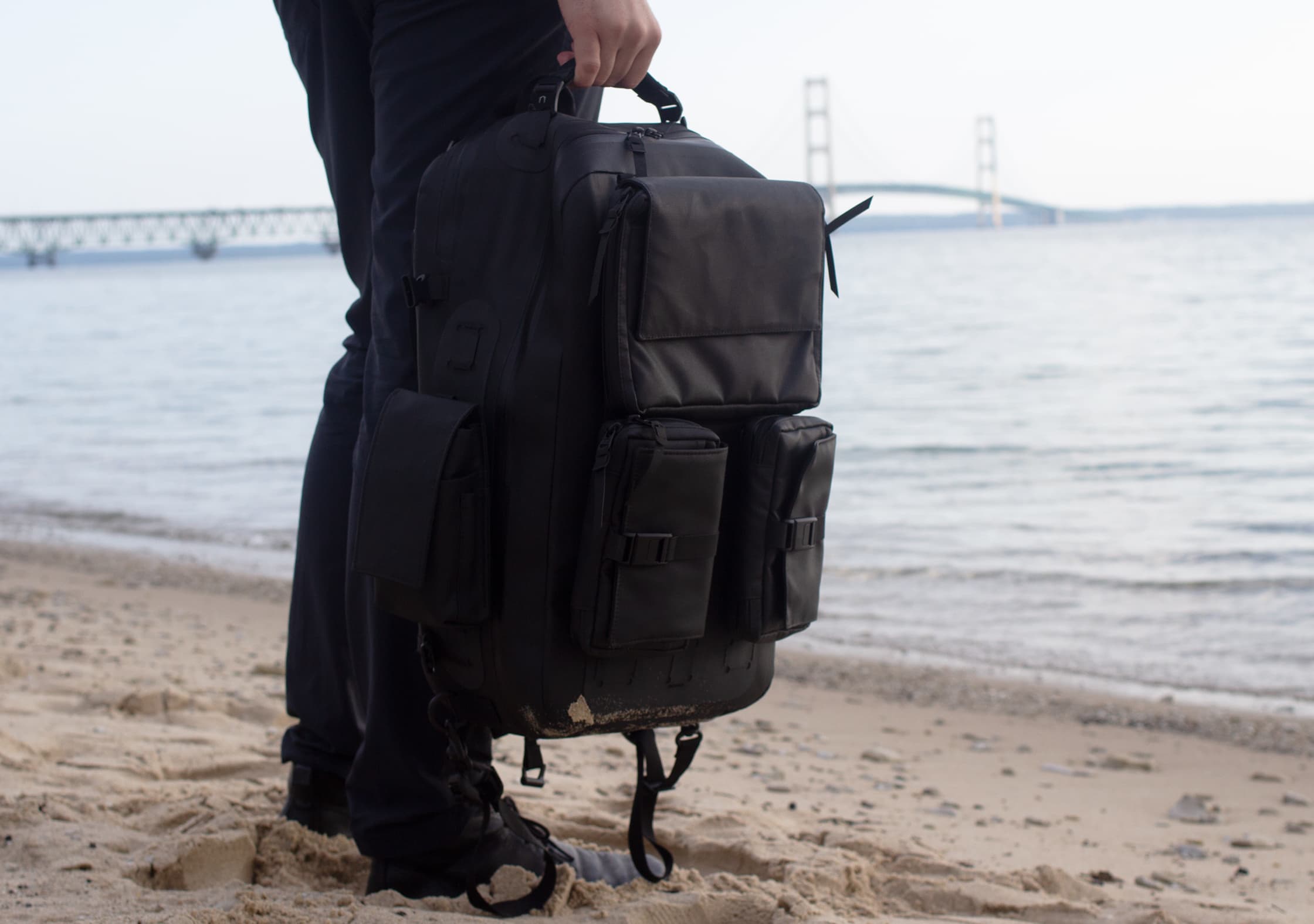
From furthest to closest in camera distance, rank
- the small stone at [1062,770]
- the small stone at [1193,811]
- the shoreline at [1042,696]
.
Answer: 1. the shoreline at [1042,696]
2. the small stone at [1062,770]
3. the small stone at [1193,811]

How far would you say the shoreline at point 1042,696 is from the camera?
2820 mm

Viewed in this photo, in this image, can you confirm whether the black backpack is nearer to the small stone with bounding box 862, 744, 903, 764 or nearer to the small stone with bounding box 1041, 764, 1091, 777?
the small stone with bounding box 862, 744, 903, 764

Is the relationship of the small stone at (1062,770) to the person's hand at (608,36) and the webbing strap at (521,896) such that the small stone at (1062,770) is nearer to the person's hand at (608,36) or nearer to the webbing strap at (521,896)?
the webbing strap at (521,896)

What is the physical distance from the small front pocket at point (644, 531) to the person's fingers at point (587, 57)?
36 cm

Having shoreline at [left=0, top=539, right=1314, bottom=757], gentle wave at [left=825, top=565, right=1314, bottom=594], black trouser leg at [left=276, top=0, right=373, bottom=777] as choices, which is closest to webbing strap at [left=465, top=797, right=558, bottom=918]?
black trouser leg at [left=276, top=0, right=373, bottom=777]

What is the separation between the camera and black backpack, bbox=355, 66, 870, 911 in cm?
118

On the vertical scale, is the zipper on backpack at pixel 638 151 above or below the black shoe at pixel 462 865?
above

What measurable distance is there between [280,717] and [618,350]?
5.10 feet

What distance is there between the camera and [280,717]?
8.00 feet

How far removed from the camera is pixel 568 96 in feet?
4.24

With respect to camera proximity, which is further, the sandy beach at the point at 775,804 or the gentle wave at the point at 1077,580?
the gentle wave at the point at 1077,580

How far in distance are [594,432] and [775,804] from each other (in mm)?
1087

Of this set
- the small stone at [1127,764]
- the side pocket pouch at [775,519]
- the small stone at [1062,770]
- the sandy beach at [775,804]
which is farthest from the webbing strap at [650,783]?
the small stone at [1127,764]

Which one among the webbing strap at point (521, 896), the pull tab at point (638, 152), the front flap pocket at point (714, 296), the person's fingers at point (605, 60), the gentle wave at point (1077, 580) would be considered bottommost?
the gentle wave at point (1077, 580)
